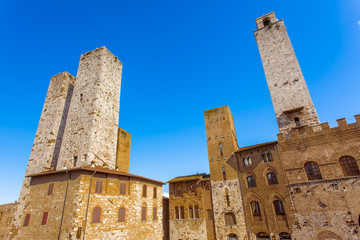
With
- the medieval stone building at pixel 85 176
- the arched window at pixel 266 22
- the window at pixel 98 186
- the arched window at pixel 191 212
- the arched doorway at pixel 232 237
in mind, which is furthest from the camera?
the arched window at pixel 266 22

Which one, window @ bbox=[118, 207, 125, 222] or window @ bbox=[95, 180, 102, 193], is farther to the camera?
window @ bbox=[118, 207, 125, 222]

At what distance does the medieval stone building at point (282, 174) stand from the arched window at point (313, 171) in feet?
0.28

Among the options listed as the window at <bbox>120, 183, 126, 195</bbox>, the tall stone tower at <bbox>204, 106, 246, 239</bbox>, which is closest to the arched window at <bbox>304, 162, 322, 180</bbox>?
the tall stone tower at <bbox>204, 106, 246, 239</bbox>

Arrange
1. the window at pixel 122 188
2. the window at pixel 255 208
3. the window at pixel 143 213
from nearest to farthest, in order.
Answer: the window at pixel 122 188 → the window at pixel 143 213 → the window at pixel 255 208

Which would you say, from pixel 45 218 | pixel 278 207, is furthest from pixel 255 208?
pixel 45 218

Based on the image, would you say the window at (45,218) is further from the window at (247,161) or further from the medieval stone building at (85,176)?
the window at (247,161)

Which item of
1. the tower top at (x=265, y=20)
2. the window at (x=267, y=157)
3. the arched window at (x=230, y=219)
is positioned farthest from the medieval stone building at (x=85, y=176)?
the tower top at (x=265, y=20)

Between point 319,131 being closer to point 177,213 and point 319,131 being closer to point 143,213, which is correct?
point 177,213

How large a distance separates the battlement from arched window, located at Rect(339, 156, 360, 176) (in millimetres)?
2679

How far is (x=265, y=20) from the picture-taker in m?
32.9

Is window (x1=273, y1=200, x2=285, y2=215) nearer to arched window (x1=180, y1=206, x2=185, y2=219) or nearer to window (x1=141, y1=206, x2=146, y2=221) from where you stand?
arched window (x1=180, y1=206, x2=185, y2=219)

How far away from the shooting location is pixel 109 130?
81.7ft

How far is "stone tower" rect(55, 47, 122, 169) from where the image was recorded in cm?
2219

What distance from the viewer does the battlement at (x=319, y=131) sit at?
818 inches
